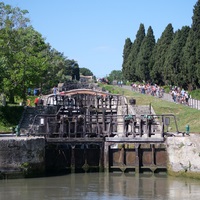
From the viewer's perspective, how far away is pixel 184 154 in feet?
94.2

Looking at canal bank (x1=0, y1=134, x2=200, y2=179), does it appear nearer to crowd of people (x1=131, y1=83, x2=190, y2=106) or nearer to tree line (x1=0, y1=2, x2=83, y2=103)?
tree line (x1=0, y1=2, x2=83, y2=103)

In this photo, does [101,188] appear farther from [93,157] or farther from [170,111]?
[170,111]

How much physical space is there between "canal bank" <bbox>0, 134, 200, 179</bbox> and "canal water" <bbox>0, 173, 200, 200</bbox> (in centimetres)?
64

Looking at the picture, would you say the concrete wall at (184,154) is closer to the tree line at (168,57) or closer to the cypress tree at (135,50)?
the tree line at (168,57)

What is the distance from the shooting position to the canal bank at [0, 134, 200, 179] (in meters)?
27.8

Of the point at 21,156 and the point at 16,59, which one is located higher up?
the point at 16,59

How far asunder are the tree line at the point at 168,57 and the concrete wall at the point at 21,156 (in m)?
32.9

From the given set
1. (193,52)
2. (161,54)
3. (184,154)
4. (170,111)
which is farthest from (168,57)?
(184,154)

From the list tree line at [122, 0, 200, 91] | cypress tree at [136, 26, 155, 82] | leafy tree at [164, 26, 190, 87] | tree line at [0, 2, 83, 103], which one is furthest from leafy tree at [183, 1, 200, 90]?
cypress tree at [136, 26, 155, 82]

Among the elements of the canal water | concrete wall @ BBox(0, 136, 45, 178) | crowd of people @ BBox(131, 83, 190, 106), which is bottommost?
the canal water

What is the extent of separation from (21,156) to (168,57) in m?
48.7

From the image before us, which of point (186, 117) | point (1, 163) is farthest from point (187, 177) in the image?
point (186, 117)

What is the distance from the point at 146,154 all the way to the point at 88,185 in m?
4.43

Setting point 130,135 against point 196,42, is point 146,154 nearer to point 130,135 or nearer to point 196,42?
point 130,135
